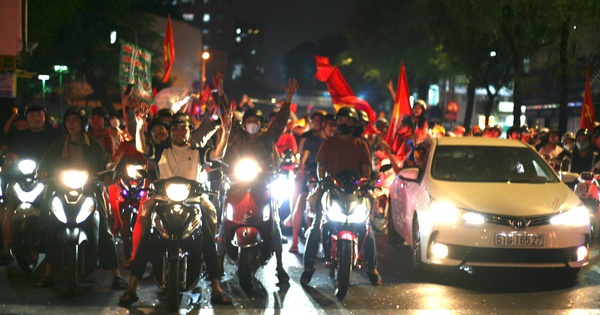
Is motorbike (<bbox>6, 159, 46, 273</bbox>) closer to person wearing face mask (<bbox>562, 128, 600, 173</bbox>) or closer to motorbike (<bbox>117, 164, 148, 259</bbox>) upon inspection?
motorbike (<bbox>117, 164, 148, 259</bbox>)

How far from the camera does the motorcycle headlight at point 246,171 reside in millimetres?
8391

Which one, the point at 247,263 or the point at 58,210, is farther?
the point at 247,263

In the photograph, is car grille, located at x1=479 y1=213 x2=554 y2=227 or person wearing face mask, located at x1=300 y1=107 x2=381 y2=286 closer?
car grille, located at x1=479 y1=213 x2=554 y2=227

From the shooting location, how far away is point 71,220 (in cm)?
779

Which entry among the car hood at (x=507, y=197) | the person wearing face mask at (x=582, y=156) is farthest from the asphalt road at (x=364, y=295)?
the person wearing face mask at (x=582, y=156)

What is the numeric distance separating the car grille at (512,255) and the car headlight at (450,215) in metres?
0.29

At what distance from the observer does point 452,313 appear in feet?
25.2

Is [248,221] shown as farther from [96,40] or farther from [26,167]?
[96,40]

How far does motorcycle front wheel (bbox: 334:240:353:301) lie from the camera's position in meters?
8.04

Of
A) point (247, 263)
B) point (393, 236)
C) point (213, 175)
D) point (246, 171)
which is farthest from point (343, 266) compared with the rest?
point (393, 236)

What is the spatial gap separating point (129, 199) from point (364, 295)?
9.92 ft

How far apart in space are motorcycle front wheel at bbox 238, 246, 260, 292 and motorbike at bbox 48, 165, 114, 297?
4.88 ft

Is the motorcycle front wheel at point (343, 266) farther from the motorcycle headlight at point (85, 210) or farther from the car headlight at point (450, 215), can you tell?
the motorcycle headlight at point (85, 210)

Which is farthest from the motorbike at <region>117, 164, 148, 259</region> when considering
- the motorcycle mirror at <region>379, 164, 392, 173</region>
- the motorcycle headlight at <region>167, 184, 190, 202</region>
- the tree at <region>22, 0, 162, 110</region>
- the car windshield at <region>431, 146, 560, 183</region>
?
the tree at <region>22, 0, 162, 110</region>
